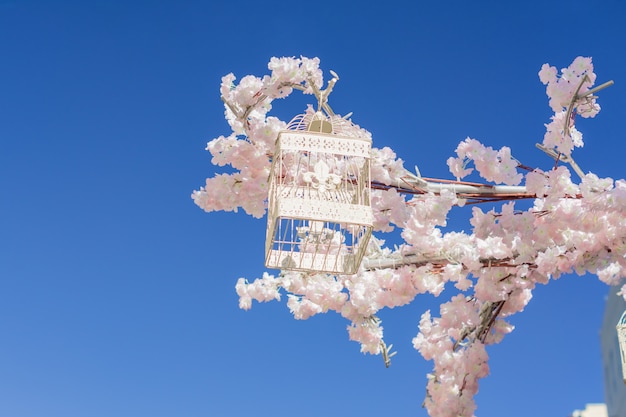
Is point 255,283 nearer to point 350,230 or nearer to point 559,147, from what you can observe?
point 350,230

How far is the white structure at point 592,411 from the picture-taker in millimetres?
26833

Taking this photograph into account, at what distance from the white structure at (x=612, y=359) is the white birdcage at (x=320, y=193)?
48.1 ft

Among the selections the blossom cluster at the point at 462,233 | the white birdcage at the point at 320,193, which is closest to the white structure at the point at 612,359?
the blossom cluster at the point at 462,233

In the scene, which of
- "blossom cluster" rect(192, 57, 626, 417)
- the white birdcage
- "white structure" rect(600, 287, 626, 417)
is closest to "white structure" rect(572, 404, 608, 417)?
"white structure" rect(600, 287, 626, 417)

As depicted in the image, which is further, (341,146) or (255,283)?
(255,283)

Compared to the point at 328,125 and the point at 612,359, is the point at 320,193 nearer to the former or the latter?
the point at 328,125

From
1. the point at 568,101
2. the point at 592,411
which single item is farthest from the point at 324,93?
the point at 592,411

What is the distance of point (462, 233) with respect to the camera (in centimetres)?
534

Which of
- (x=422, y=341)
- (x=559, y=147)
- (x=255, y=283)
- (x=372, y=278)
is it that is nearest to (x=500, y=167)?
→ (x=559, y=147)

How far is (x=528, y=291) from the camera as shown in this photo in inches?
232

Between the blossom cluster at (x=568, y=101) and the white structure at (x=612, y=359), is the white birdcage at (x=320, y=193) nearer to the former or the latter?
the blossom cluster at (x=568, y=101)

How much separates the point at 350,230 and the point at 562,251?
1.22 metres

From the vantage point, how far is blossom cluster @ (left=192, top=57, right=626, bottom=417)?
4148mm

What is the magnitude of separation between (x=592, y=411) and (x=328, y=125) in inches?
1003
